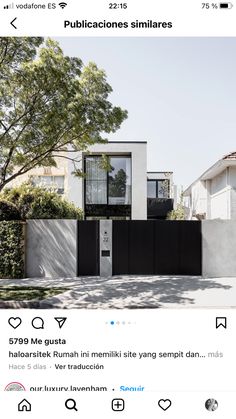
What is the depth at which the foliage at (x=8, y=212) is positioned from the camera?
9625 mm

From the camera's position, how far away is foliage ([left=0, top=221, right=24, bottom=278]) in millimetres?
9195

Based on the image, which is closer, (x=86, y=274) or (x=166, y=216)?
(x=86, y=274)

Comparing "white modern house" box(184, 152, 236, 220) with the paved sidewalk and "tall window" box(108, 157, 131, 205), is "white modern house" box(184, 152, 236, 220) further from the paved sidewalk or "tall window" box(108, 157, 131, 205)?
the paved sidewalk

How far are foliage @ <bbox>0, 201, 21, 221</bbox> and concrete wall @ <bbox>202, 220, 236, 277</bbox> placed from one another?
669cm
